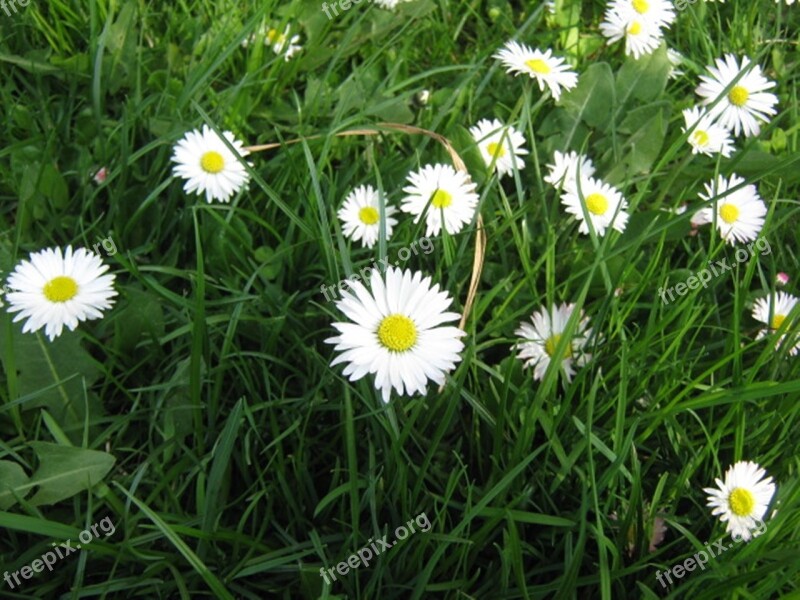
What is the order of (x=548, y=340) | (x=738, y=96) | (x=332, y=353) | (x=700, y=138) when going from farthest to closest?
(x=738, y=96) → (x=700, y=138) → (x=548, y=340) → (x=332, y=353)

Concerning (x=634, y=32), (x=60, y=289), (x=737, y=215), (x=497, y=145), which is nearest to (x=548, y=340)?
(x=497, y=145)

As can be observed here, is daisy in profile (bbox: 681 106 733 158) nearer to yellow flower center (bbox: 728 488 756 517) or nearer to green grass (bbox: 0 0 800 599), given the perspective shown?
green grass (bbox: 0 0 800 599)

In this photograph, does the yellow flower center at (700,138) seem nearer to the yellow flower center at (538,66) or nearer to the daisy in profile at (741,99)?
the daisy in profile at (741,99)

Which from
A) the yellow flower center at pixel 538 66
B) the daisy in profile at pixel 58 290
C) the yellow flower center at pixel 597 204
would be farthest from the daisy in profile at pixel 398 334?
the yellow flower center at pixel 538 66

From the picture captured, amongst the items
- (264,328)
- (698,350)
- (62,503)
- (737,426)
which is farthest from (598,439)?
(62,503)

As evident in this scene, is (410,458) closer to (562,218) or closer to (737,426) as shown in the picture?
(737,426)

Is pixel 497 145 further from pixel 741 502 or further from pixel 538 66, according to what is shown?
pixel 741 502

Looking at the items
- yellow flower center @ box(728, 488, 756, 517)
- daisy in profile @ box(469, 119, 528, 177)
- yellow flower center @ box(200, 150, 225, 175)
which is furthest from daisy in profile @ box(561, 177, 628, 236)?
yellow flower center @ box(200, 150, 225, 175)

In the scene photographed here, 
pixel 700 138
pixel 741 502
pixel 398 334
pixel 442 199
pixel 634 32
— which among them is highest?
pixel 634 32
